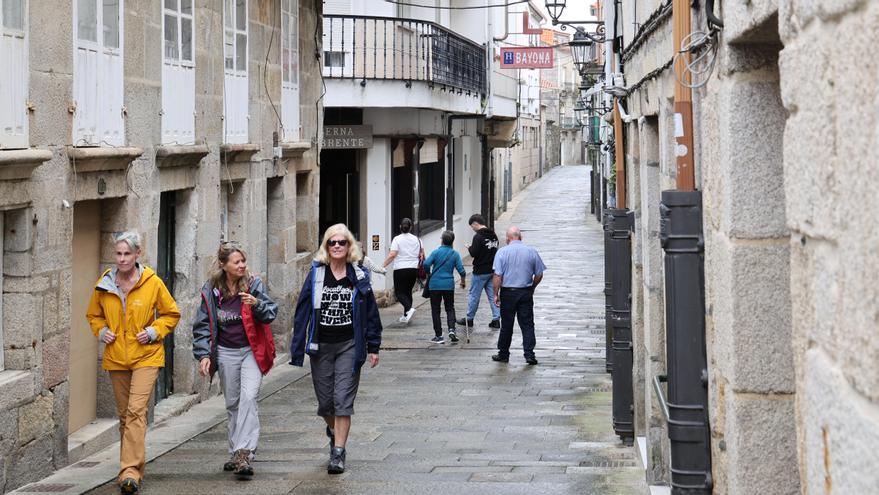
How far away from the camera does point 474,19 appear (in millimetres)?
34094

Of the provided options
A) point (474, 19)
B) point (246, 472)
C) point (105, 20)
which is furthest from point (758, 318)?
point (474, 19)

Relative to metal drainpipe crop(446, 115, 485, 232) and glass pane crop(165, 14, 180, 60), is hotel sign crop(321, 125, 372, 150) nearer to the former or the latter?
metal drainpipe crop(446, 115, 485, 232)

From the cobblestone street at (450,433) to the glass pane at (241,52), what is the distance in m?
3.65

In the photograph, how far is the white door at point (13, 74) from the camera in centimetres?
892

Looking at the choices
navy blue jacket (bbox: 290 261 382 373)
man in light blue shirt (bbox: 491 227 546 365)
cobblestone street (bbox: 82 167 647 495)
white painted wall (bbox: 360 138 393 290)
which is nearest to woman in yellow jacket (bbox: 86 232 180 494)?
cobblestone street (bbox: 82 167 647 495)

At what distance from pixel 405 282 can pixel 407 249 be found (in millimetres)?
646

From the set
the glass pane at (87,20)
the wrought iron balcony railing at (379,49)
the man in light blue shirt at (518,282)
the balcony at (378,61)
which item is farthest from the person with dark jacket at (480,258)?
the glass pane at (87,20)

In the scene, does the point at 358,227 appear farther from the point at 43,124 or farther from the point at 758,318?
the point at 758,318

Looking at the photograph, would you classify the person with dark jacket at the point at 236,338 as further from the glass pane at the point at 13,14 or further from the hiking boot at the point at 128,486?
the glass pane at the point at 13,14

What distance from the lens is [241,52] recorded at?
15.8 metres

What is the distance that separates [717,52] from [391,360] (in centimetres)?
1327

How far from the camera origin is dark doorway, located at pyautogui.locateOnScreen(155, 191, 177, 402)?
43.5 ft

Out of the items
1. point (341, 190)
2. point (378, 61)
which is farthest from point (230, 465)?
point (341, 190)

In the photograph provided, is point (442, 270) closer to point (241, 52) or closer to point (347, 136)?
point (241, 52)
